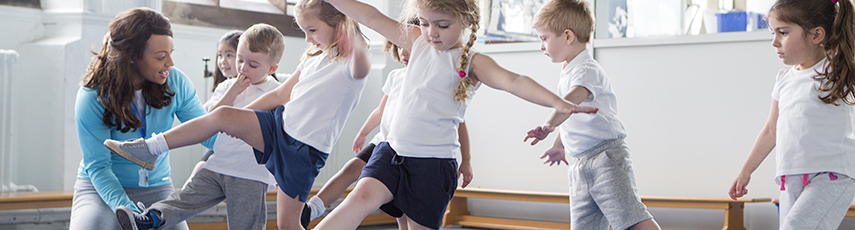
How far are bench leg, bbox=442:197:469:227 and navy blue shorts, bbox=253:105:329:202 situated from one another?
230 cm

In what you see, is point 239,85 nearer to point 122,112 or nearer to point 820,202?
point 122,112

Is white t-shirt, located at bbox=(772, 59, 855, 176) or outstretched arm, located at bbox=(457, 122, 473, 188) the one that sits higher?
white t-shirt, located at bbox=(772, 59, 855, 176)

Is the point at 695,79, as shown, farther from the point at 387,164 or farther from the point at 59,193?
the point at 59,193

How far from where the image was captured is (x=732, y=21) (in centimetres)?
416

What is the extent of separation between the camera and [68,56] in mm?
3963

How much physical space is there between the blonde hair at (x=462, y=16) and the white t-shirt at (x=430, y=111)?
0.07 feet

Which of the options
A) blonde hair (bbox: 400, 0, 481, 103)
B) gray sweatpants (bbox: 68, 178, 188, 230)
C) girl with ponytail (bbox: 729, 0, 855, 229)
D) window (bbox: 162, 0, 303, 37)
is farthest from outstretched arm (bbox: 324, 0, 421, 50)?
window (bbox: 162, 0, 303, 37)

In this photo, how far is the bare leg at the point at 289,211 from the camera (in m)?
2.53

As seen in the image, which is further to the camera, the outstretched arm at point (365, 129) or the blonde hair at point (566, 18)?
the outstretched arm at point (365, 129)

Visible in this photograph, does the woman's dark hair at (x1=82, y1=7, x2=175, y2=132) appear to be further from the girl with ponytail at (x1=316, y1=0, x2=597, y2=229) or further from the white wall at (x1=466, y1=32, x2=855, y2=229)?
the white wall at (x1=466, y1=32, x2=855, y2=229)

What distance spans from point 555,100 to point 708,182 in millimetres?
2531

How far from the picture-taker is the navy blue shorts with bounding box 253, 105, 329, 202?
7.98 feet

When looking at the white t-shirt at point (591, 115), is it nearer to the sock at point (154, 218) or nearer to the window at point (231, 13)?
the sock at point (154, 218)

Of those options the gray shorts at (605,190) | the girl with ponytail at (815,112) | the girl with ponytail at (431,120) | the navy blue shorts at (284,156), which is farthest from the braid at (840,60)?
the navy blue shorts at (284,156)
